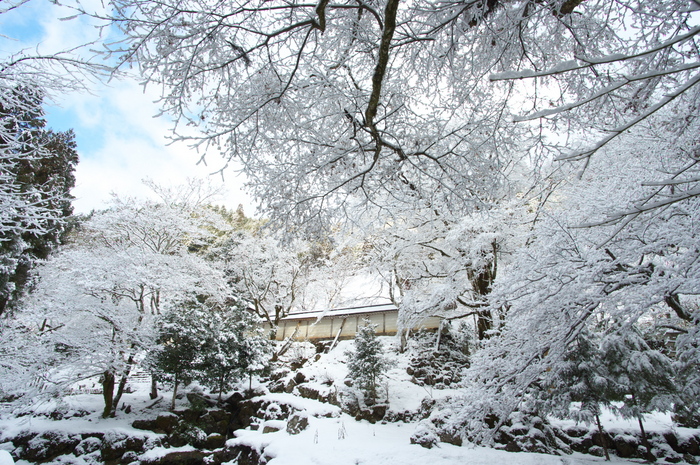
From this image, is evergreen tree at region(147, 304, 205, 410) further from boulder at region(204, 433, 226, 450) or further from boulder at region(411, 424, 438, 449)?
boulder at region(411, 424, 438, 449)

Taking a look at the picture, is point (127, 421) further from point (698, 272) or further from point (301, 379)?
point (698, 272)

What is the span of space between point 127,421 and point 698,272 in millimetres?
12037

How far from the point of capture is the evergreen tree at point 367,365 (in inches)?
386

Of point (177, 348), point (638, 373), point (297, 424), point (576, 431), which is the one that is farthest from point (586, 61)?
point (177, 348)

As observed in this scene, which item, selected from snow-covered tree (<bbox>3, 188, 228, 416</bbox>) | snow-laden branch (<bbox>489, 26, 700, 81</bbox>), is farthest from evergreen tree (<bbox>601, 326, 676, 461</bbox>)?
snow-covered tree (<bbox>3, 188, 228, 416</bbox>)

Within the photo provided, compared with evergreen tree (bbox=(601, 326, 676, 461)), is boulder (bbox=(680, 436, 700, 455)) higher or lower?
lower

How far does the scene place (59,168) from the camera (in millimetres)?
12992

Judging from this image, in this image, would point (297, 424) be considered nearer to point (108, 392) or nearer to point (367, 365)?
point (367, 365)

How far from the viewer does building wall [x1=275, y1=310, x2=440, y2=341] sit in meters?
15.2

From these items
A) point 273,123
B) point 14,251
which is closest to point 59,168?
point 14,251

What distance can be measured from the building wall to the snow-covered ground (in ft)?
11.2

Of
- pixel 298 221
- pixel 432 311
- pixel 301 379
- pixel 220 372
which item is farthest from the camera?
pixel 301 379

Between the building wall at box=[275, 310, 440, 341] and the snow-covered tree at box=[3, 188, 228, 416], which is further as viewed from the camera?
the building wall at box=[275, 310, 440, 341]

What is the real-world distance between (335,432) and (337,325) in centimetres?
813
